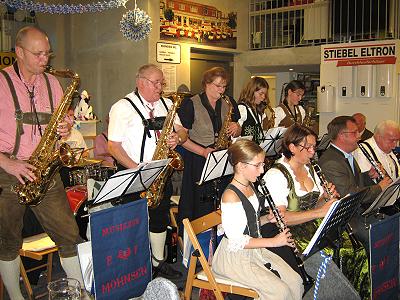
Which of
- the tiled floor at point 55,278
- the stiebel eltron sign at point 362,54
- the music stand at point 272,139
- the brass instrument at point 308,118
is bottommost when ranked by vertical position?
the tiled floor at point 55,278

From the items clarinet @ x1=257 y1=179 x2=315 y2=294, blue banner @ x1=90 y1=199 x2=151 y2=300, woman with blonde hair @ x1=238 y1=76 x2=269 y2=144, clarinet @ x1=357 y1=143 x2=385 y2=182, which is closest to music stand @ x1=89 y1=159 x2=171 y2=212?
blue banner @ x1=90 y1=199 x2=151 y2=300

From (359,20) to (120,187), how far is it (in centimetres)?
843

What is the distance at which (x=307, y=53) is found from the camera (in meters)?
10.2

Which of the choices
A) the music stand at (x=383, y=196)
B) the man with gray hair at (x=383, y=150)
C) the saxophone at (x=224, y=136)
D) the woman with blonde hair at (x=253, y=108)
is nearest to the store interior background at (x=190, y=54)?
the woman with blonde hair at (x=253, y=108)

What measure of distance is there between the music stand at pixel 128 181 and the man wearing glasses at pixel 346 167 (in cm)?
141

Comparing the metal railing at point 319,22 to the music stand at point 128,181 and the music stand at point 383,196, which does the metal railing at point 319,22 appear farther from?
the music stand at point 128,181

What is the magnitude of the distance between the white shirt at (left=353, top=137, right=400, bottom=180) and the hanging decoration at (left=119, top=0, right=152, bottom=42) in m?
4.74

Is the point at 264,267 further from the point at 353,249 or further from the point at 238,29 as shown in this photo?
the point at 238,29

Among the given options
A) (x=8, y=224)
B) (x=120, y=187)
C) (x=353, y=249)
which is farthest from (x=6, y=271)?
(x=353, y=249)

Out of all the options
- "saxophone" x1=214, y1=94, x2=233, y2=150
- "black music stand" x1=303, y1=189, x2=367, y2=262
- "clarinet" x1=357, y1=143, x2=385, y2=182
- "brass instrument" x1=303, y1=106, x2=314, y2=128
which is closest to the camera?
"black music stand" x1=303, y1=189, x2=367, y2=262

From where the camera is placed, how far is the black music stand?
281 cm

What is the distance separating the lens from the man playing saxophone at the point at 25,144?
3115mm

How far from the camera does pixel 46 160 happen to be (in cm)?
325

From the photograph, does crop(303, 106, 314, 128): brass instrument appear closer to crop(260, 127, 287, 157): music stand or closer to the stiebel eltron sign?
crop(260, 127, 287, 157): music stand
